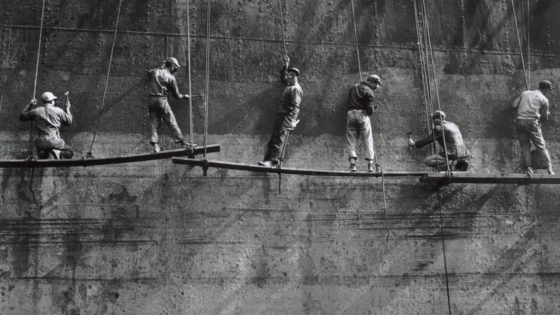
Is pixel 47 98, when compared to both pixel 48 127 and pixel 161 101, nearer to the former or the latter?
pixel 48 127

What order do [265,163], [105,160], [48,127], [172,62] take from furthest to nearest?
1. [172,62]
2. [265,163]
3. [48,127]
4. [105,160]

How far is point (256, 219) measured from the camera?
12.5m

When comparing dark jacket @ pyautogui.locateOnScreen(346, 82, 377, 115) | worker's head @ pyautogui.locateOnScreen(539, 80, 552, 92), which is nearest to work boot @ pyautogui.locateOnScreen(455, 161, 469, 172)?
dark jacket @ pyautogui.locateOnScreen(346, 82, 377, 115)

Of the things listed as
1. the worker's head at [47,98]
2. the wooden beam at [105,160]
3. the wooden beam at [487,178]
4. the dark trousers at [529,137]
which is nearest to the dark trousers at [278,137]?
the wooden beam at [105,160]

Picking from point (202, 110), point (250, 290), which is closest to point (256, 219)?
point (250, 290)

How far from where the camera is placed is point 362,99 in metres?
12.8

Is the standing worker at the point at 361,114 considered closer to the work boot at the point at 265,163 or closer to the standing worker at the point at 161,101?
the work boot at the point at 265,163

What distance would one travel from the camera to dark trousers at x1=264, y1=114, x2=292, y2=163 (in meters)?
12.3

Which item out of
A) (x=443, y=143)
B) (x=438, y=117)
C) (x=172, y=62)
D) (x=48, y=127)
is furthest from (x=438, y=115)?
(x=48, y=127)

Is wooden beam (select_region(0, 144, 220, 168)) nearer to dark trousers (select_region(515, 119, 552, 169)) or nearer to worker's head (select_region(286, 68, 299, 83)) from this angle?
worker's head (select_region(286, 68, 299, 83))

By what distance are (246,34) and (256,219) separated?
3.43 metres

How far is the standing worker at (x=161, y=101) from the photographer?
39.8 ft

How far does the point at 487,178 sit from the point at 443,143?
3.16 ft

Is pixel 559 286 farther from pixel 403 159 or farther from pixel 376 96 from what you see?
pixel 376 96
